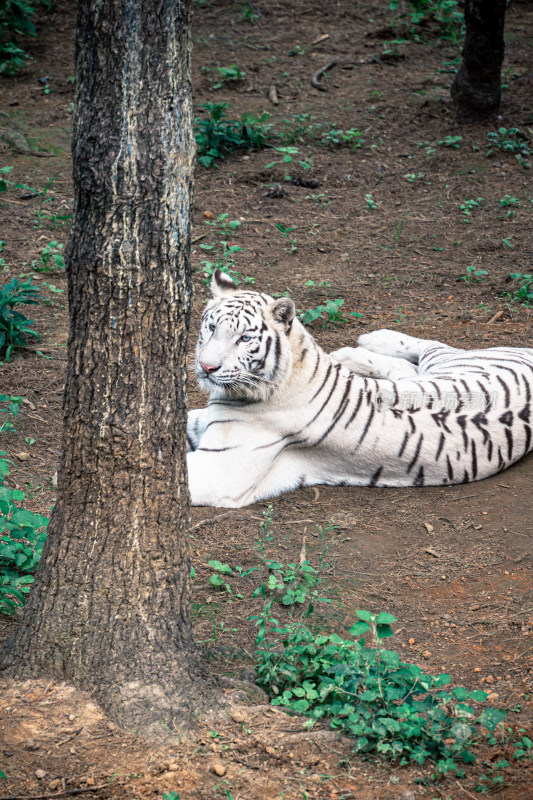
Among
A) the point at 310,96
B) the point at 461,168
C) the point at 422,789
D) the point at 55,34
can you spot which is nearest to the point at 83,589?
the point at 422,789

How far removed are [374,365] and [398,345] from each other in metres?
0.31

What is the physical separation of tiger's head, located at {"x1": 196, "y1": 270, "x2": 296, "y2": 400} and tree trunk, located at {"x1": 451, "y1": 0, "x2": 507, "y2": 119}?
586 cm

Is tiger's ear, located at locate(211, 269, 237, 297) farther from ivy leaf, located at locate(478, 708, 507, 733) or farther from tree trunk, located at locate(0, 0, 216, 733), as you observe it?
ivy leaf, located at locate(478, 708, 507, 733)

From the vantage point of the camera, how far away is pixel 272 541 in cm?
392

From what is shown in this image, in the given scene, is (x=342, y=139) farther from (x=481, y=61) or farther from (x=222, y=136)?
(x=481, y=61)

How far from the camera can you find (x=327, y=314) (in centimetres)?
635

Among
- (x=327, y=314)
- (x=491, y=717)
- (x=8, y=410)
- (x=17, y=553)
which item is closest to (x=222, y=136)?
(x=327, y=314)

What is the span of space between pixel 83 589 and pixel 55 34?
10521 millimetres

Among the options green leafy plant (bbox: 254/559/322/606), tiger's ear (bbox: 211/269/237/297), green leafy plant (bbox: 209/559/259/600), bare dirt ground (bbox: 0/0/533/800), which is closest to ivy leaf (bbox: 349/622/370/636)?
bare dirt ground (bbox: 0/0/533/800)

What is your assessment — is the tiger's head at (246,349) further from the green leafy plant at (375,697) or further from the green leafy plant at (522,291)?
the green leafy plant at (522,291)

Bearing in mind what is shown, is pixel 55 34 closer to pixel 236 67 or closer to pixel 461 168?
pixel 236 67

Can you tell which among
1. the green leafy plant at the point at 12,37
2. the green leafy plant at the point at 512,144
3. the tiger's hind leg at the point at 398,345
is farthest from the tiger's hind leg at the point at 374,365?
the green leafy plant at the point at 12,37

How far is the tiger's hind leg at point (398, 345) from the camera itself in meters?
5.75

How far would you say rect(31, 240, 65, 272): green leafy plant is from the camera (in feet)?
21.4
